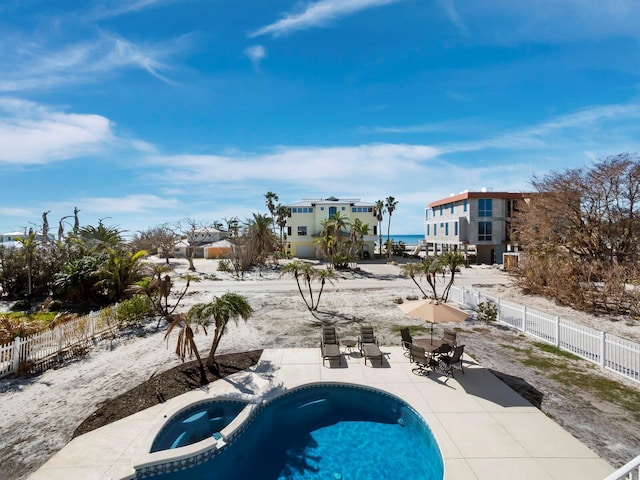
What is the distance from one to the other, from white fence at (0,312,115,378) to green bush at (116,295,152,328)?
95cm

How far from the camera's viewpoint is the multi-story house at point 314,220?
174 ft

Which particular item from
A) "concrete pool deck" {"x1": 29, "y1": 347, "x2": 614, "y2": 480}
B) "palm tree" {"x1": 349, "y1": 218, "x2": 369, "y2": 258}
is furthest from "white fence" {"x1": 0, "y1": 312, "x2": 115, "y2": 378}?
"palm tree" {"x1": 349, "y1": 218, "x2": 369, "y2": 258}

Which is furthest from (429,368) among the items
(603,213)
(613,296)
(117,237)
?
(117,237)

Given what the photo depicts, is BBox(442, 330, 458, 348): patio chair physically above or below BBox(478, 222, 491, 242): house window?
below

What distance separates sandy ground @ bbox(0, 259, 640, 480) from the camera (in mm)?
7367

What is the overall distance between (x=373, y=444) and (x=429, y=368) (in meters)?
3.98

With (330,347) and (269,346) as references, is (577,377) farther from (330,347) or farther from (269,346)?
(269,346)

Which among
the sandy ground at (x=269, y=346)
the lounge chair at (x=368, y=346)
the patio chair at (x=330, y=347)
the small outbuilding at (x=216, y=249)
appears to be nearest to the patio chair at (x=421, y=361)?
the lounge chair at (x=368, y=346)

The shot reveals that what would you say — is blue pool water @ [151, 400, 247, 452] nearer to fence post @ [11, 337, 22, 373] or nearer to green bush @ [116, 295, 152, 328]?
fence post @ [11, 337, 22, 373]

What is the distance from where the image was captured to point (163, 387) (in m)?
9.76

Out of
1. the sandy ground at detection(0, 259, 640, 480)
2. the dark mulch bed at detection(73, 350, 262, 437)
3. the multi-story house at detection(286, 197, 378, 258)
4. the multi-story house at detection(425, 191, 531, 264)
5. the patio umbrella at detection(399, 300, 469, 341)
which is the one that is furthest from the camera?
the multi-story house at detection(286, 197, 378, 258)

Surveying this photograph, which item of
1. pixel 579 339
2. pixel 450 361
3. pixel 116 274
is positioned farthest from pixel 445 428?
pixel 116 274

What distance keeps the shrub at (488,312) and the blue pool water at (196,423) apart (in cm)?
1377

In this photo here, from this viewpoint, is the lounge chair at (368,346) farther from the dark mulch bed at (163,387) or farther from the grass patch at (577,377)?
the grass patch at (577,377)
